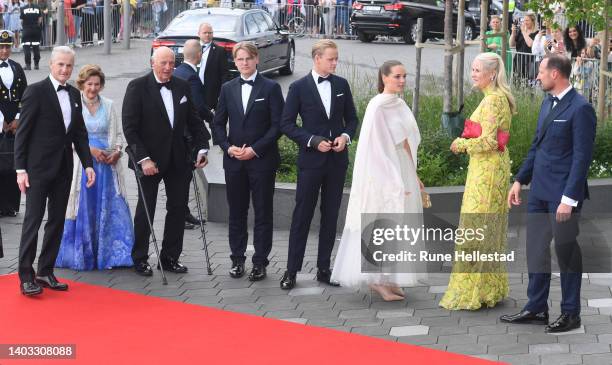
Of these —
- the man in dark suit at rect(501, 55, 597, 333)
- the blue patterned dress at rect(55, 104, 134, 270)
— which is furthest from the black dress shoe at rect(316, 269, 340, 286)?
the man in dark suit at rect(501, 55, 597, 333)

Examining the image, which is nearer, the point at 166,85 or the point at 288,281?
the point at 288,281

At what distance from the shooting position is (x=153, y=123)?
9812mm

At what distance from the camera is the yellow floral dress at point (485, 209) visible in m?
8.58

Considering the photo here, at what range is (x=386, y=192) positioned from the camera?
8.92m

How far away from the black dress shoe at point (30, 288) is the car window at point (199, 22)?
47.6ft

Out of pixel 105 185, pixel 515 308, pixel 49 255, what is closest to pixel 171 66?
pixel 105 185

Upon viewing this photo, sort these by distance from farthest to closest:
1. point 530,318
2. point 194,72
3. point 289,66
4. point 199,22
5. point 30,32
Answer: point 289,66
point 30,32
point 199,22
point 194,72
point 530,318

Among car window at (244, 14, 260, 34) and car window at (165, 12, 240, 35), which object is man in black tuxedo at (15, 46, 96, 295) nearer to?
car window at (165, 12, 240, 35)

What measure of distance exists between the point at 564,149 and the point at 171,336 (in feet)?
9.58

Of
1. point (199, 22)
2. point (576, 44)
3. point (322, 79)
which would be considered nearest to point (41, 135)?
point (322, 79)

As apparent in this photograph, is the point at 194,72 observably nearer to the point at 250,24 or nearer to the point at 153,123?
the point at 153,123

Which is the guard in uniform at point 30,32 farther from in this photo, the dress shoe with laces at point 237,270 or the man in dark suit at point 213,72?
the dress shoe with laces at point 237,270

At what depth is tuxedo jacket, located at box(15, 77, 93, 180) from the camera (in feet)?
29.8

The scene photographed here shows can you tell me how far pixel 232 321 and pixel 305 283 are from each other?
128 centimetres
